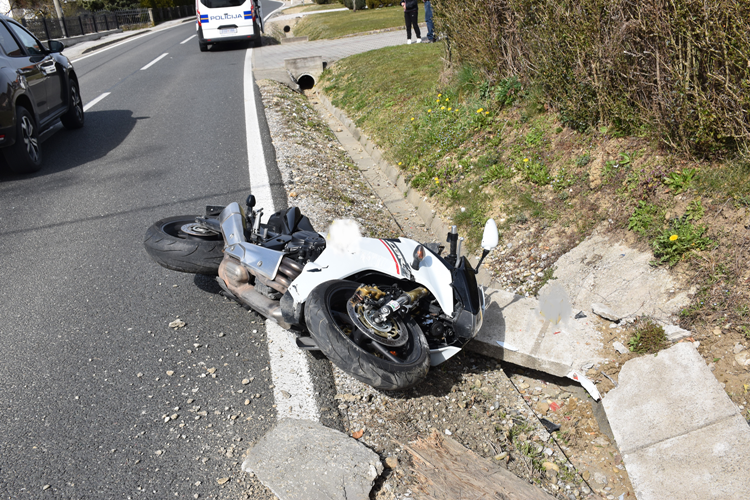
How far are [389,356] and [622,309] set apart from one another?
205cm

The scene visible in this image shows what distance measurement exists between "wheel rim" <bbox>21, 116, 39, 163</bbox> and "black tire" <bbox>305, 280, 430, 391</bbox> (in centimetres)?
606

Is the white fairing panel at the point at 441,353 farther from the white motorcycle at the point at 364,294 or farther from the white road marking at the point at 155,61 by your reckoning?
the white road marking at the point at 155,61

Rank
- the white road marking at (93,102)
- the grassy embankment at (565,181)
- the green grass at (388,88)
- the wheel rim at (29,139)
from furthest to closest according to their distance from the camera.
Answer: the white road marking at (93,102) < the green grass at (388,88) < the wheel rim at (29,139) < the grassy embankment at (565,181)

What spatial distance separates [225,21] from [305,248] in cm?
1993

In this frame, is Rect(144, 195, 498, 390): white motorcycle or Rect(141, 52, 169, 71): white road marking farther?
Rect(141, 52, 169, 71): white road marking

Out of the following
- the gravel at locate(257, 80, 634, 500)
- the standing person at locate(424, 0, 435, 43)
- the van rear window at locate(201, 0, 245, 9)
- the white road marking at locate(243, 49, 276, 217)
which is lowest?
the gravel at locate(257, 80, 634, 500)

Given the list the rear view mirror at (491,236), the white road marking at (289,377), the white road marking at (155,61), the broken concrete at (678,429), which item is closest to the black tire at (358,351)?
the white road marking at (289,377)

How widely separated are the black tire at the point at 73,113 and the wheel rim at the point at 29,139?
6.02 feet

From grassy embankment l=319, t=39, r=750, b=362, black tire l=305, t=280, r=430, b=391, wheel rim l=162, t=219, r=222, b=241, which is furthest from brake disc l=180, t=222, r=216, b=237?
grassy embankment l=319, t=39, r=750, b=362

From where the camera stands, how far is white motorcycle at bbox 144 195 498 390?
10.3ft

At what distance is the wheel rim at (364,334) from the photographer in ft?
10.4

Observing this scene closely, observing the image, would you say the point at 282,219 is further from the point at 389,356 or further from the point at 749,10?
the point at 749,10

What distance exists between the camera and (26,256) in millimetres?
5141

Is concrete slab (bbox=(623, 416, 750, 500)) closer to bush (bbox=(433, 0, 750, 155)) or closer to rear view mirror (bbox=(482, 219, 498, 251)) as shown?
rear view mirror (bbox=(482, 219, 498, 251))
